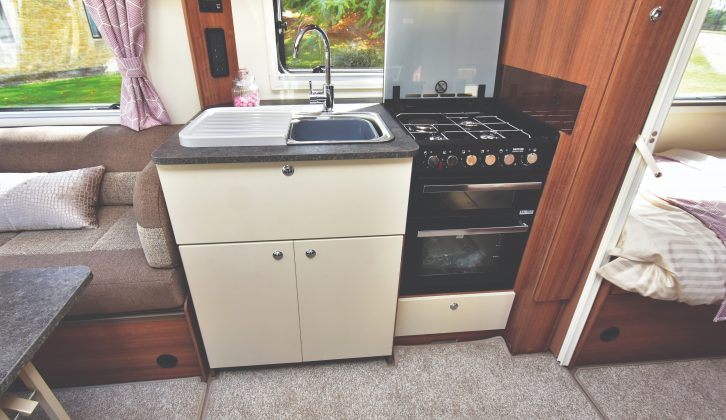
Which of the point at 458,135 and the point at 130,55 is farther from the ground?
the point at 130,55

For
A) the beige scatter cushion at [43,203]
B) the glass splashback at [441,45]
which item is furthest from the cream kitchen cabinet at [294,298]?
the glass splashback at [441,45]

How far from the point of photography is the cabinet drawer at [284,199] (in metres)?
1.19

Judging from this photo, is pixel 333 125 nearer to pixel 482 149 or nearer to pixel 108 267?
pixel 482 149

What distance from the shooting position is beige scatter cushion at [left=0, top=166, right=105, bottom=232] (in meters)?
1.61

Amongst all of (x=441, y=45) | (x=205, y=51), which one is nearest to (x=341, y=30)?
(x=441, y=45)

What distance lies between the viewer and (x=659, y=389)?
5.26ft

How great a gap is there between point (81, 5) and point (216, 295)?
1615mm

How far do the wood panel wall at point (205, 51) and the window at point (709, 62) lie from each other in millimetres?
1818

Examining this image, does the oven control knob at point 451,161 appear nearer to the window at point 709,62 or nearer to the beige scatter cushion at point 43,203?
the window at point 709,62

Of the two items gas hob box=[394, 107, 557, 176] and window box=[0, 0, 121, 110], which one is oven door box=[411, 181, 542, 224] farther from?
window box=[0, 0, 121, 110]

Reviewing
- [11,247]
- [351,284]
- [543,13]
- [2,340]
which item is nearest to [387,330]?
[351,284]

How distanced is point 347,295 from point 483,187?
689 millimetres

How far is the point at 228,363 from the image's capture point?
1573 millimetres

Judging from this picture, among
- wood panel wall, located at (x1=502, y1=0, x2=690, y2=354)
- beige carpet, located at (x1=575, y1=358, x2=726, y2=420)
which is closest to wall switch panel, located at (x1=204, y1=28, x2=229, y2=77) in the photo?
wood panel wall, located at (x1=502, y1=0, x2=690, y2=354)
